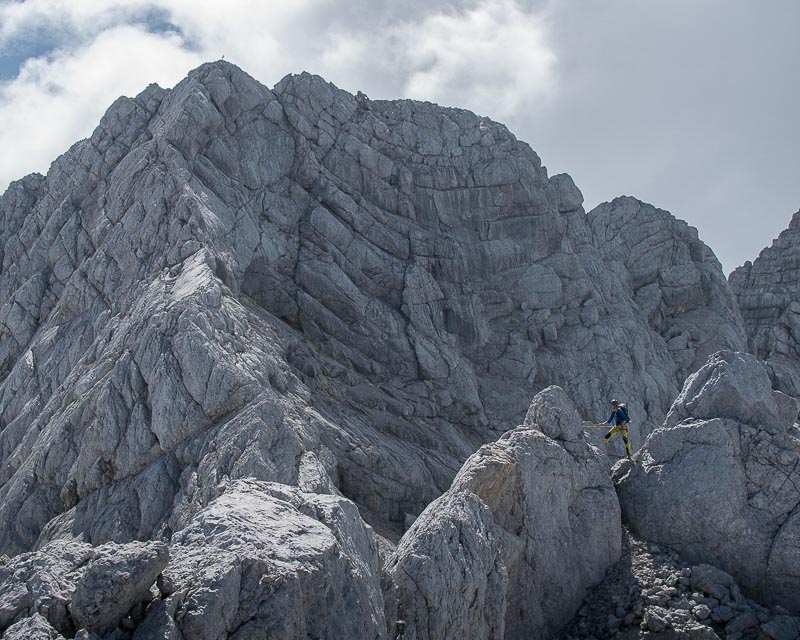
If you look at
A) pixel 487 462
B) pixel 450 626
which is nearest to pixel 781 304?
pixel 487 462

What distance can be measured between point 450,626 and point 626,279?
50333mm

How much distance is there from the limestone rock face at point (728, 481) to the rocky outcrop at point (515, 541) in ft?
4.55

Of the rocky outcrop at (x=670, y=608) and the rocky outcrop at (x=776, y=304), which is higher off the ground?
the rocky outcrop at (x=776, y=304)

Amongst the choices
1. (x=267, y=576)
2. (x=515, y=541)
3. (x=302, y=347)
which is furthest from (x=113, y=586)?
(x=302, y=347)

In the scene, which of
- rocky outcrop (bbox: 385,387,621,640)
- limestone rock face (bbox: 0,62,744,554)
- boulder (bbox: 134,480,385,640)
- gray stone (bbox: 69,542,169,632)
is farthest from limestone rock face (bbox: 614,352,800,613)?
gray stone (bbox: 69,542,169,632)

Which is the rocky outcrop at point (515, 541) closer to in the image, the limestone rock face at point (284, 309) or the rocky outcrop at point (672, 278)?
the limestone rock face at point (284, 309)

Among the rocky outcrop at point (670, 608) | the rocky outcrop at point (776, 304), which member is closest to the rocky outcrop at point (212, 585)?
the rocky outcrop at point (670, 608)

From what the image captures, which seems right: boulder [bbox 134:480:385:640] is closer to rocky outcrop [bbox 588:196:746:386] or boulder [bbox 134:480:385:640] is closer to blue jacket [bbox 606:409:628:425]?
blue jacket [bbox 606:409:628:425]

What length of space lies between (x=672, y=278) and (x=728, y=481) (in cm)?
4434

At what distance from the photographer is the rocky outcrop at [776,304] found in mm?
71625

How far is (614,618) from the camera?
870 inches

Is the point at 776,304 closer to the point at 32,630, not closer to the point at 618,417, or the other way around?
the point at 618,417

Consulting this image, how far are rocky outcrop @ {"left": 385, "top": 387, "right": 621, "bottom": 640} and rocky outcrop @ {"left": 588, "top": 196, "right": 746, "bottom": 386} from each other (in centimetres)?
3675

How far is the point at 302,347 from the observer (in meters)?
46.5
